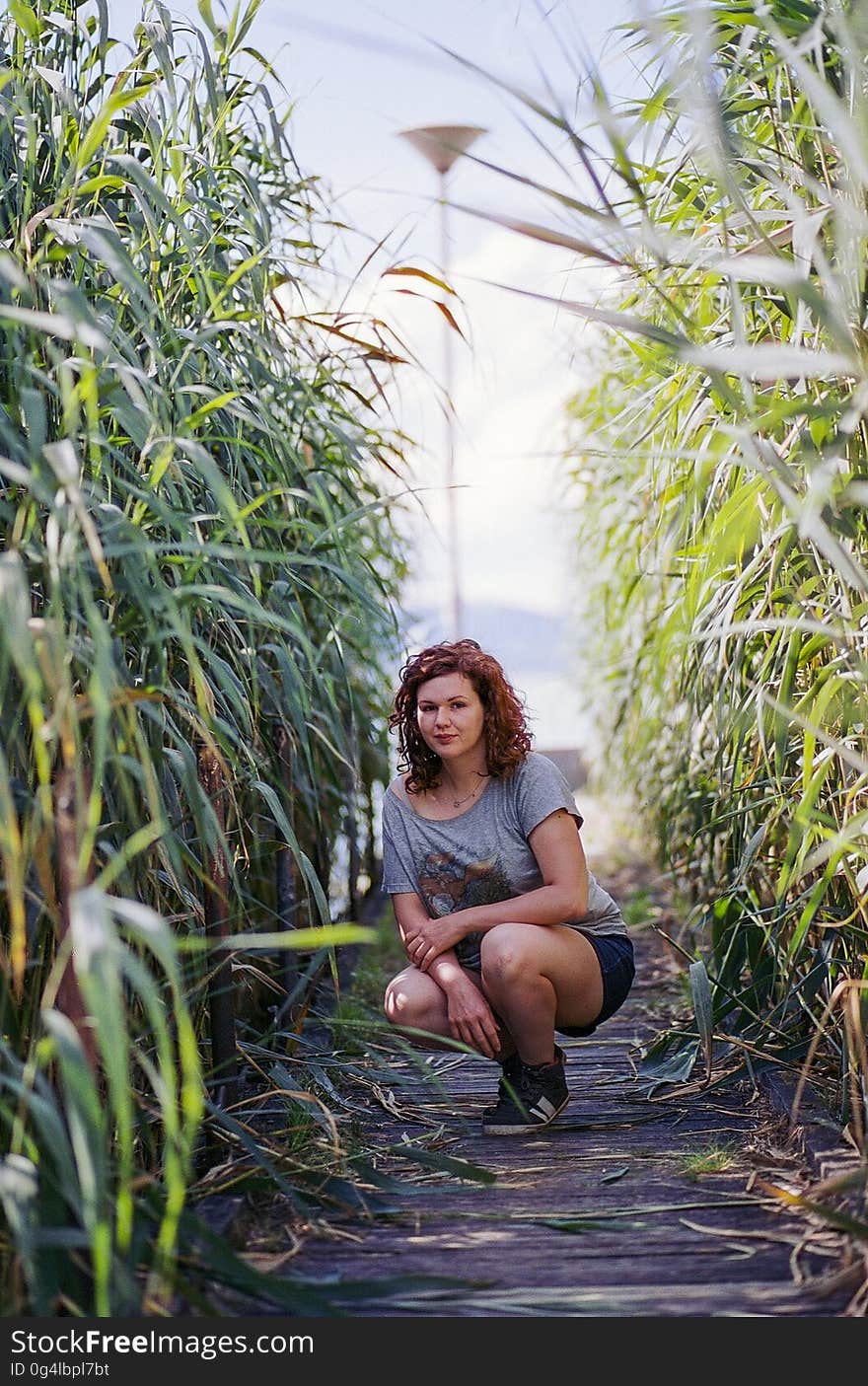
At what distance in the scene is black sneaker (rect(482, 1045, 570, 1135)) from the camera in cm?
208

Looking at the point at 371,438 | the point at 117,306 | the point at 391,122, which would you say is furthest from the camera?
the point at 371,438

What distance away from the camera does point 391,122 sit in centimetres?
148

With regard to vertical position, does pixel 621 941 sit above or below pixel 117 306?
below

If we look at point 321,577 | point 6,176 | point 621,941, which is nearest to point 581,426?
point 321,577

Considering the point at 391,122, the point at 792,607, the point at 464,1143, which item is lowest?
the point at 464,1143

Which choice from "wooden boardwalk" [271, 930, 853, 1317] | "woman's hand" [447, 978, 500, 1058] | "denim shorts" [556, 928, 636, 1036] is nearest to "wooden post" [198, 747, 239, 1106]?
"wooden boardwalk" [271, 930, 853, 1317]

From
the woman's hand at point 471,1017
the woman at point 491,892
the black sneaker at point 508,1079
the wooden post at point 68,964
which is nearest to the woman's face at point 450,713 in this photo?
the woman at point 491,892

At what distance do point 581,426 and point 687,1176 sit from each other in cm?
292

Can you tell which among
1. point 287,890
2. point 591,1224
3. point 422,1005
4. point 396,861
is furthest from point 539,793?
point 591,1224

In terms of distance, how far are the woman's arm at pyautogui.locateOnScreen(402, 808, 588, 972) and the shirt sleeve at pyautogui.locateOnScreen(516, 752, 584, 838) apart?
13mm

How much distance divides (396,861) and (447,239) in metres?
0.98

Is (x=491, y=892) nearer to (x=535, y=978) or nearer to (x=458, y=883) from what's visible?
(x=458, y=883)

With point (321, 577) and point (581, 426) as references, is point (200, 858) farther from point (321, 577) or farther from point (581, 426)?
point (581, 426)

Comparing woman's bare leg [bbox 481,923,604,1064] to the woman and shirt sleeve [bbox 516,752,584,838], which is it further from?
shirt sleeve [bbox 516,752,584,838]
